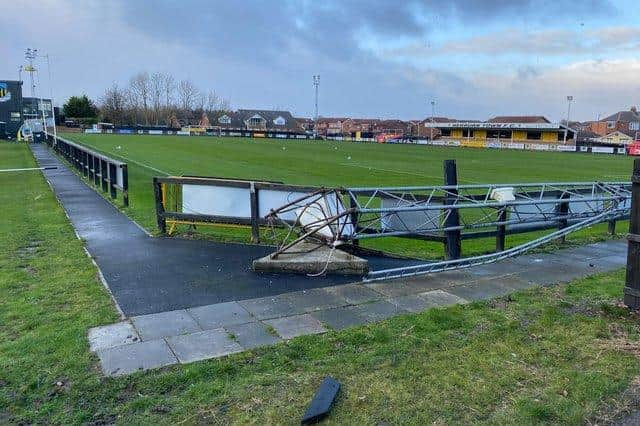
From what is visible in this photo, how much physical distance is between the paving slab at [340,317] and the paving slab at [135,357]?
1.53 m

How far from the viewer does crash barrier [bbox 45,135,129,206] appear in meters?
12.6

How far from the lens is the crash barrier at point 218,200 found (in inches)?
343

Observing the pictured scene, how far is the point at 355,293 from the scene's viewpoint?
598cm

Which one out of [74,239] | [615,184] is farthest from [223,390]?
[615,184]

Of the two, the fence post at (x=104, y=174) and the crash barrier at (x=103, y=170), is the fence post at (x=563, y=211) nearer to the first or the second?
the crash barrier at (x=103, y=170)

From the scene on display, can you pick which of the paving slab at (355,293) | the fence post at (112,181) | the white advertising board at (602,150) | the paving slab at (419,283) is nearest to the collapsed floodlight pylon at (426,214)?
the paving slab at (419,283)

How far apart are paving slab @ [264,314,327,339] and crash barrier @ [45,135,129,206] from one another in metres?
8.75

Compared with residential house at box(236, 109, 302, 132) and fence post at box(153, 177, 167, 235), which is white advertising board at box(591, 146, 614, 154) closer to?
fence post at box(153, 177, 167, 235)

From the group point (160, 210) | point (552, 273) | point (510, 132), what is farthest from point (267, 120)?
point (552, 273)

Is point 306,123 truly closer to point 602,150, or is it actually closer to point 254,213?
point 602,150

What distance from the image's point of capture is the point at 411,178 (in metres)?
24.8

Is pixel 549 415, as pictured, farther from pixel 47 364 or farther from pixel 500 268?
pixel 500 268

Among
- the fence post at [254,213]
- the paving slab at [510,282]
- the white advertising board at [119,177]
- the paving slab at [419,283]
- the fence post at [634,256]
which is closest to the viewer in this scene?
the fence post at [634,256]

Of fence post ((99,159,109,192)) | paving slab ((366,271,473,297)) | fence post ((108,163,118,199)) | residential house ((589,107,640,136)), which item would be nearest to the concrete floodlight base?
paving slab ((366,271,473,297))
